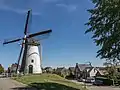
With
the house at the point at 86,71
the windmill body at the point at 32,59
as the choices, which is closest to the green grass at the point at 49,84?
the windmill body at the point at 32,59

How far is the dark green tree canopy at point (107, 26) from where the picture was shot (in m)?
26.1

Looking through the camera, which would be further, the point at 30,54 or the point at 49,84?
the point at 30,54

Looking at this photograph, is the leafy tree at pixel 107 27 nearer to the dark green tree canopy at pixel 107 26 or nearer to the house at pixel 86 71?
the dark green tree canopy at pixel 107 26

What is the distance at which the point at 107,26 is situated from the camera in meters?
27.1

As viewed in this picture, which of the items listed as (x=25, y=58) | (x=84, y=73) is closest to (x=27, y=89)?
(x=25, y=58)

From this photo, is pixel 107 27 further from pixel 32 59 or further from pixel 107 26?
pixel 32 59

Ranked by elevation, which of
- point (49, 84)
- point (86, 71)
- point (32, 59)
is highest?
point (32, 59)

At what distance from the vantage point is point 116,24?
2639 cm

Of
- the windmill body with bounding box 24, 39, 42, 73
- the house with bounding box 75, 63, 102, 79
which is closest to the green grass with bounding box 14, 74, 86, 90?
the windmill body with bounding box 24, 39, 42, 73

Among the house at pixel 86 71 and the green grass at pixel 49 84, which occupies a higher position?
the house at pixel 86 71

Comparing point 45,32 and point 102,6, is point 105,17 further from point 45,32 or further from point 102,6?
point 45,32

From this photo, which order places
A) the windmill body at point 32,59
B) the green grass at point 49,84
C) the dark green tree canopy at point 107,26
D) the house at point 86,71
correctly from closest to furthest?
1. the dark green tree canopy at point 107,26
2. the green grass at point 49,84
3. the windmill body at point 32,59
4. the house at point 86,71

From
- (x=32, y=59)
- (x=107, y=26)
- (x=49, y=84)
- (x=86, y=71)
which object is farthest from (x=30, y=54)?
(x=86, y=71)

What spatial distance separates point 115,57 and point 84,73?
10655cm
